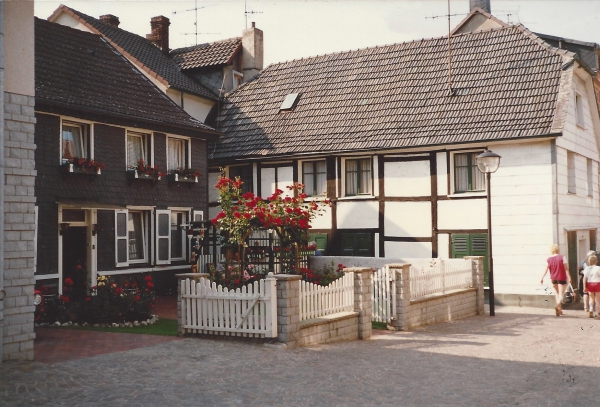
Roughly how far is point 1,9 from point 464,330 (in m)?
10.8

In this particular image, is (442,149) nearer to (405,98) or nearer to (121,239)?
(405,98)

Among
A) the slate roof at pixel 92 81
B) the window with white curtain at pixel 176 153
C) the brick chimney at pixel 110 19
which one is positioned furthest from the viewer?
the brick chimney at pixel 110 19

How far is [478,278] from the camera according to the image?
18.2m

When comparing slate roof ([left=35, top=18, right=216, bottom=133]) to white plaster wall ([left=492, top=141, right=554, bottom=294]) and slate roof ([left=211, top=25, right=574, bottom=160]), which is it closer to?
slate roof ([left=211, top=25, right=574, bottom=160])

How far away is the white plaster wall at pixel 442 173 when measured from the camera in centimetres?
2167

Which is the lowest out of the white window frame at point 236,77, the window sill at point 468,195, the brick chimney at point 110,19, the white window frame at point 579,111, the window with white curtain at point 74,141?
the window sill at point 468,195

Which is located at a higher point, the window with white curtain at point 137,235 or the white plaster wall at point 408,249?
the window with white curtain at point 137,235

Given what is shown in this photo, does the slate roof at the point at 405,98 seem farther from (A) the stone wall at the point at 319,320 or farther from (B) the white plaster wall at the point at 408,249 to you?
(A) the stone wall at the point at 319,320

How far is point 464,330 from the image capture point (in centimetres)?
1487

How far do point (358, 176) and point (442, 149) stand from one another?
3.16 m

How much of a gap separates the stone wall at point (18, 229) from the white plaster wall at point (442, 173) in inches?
555

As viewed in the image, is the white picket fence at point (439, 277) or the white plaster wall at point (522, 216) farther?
the white plaster wall at point (522, 216)

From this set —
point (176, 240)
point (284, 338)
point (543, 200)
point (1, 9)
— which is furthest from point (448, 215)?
point (1, 9)

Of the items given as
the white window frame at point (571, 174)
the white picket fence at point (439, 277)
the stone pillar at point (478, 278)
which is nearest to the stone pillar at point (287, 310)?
the white picket fence at point (439, 277)
